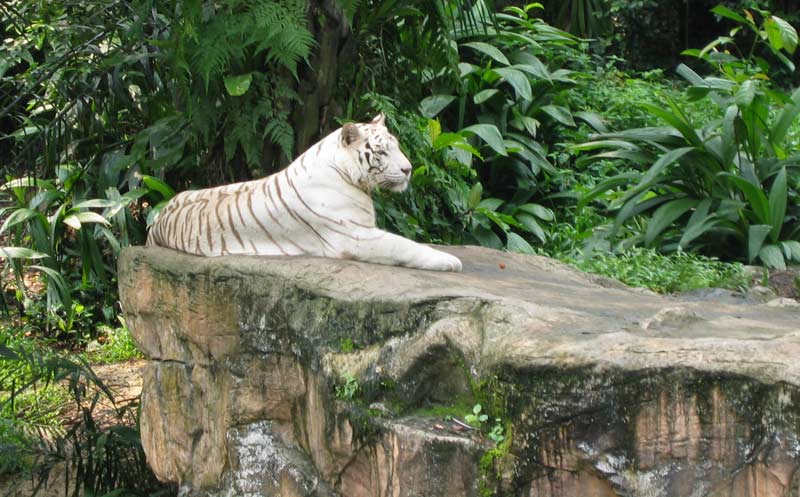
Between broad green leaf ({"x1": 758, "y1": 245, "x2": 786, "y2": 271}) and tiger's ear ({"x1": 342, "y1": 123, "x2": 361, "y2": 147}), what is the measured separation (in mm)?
3739

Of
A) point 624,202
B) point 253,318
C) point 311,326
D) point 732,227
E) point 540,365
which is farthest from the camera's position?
point 624,202

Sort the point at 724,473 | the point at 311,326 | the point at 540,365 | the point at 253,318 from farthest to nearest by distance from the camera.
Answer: the point at 253,318
the point at 311,326
the point at 540,365
the point at 724,473

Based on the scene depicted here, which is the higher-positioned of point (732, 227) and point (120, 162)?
point (120, 162)

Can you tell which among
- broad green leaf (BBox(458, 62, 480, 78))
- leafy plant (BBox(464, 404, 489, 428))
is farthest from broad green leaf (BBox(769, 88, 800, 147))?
leafy plant (BBox(464, 404, 489, 428))

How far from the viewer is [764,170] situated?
25.2 ft

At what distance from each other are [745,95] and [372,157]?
3.71 m

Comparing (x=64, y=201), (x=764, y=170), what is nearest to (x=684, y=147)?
(x=764, y=170)

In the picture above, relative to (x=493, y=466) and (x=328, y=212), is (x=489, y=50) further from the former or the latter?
(x=493, y=466)

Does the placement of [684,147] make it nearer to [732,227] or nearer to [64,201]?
[732,227]

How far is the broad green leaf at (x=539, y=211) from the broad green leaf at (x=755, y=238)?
1898mm

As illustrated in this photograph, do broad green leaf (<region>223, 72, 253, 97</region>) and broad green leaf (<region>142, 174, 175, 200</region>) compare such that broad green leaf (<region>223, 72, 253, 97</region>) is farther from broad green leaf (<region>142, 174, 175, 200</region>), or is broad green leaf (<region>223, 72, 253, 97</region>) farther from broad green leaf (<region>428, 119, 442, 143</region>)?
broad green leaf (<region>428, 119, 442, 143</region>)

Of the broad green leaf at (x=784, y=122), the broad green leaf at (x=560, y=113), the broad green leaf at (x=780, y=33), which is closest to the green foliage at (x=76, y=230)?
the broad green leaf at (x=560, y=113)

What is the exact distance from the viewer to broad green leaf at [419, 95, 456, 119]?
9109mm

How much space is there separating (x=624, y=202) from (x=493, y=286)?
4.02 metres
